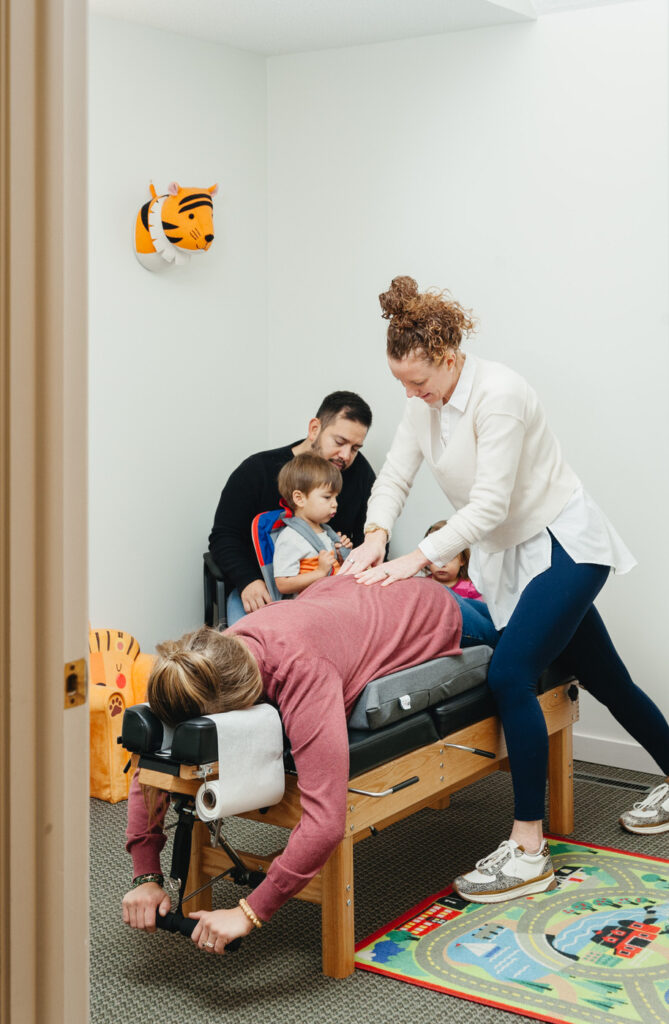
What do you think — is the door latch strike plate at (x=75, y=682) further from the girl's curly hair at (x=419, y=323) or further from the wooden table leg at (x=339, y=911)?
the girl's curly hair at (x=419, y=323)

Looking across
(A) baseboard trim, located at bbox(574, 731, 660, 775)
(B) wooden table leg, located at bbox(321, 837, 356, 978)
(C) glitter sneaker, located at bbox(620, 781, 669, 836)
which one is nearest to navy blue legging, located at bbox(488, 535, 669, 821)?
(C) glitter sneaker, located at bbox(620, 781, 669, 836)

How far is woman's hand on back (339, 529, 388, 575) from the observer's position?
8.26ft

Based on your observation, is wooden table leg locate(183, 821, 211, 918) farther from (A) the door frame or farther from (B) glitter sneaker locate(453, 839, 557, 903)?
(A) the door frame

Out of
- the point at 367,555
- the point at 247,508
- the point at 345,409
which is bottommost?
the point at 367,555

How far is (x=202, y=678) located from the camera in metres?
1.91

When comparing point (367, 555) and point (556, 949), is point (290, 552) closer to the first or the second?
point (367, 555)

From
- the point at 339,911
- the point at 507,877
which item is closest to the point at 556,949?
the point at 507,877

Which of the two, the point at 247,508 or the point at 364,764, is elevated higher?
the point at 247,508

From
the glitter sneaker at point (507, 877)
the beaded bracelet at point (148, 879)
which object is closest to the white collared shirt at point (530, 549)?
the glitter sneaker at point (507, 877)

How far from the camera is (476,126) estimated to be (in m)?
3.42

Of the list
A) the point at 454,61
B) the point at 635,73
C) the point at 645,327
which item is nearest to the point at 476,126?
the point at 454,61

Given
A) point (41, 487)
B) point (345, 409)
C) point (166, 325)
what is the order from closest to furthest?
point (41, 487) < point (345, 409) < point (166, 325)

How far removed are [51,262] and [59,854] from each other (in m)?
0.47

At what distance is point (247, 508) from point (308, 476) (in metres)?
0.41
